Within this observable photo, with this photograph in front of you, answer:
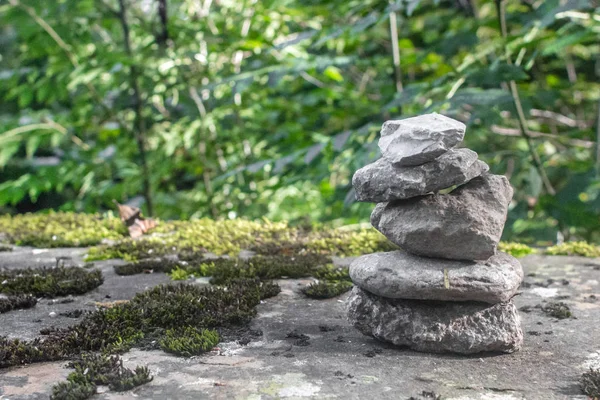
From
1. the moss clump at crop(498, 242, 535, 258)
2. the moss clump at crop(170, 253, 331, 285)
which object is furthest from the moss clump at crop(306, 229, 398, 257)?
the moss clump at crop(498, 242, 535, 258)

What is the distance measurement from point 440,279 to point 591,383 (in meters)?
1.23

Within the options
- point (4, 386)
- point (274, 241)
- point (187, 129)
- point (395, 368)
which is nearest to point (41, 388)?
point (4, 386)

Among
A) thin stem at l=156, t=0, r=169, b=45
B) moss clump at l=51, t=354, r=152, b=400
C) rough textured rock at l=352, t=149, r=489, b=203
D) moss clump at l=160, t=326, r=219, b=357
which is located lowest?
moss clump at l=160, t=326, r=219, b=357

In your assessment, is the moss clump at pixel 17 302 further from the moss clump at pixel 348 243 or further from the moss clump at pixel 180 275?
the moss clump at pixel 348 243

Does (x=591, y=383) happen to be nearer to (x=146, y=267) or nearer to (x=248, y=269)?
(x=248, y=269)

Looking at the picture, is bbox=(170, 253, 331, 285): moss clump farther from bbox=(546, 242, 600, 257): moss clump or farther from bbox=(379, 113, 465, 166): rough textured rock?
bbox=(546, 242, 600, 257): moss clump

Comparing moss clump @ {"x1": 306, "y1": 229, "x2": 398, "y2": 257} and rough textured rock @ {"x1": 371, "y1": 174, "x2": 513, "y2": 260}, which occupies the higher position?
rough textured rock @ {"x1": 371, "y1": 174, "x2": 513, "y2": 260}

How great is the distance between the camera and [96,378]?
3918 millimetres

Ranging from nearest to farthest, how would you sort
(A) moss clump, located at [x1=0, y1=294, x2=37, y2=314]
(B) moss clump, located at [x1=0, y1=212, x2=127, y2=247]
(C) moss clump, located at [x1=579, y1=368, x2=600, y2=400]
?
(C) moss clump, located at [x1=579, y1=368, x2=600, y2=400] < (A) moss clump, located at [x1=0, y1=294, x2=37, y2=314] < (B) moss clump, located at [x1=0, y1=212, x2=127, y2=247]

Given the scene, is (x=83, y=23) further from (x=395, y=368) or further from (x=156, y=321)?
(x=395, y=368)

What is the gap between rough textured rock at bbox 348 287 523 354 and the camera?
4.64 m

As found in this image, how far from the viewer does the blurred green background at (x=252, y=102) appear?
8.74 metres

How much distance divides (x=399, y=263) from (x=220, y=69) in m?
7.05

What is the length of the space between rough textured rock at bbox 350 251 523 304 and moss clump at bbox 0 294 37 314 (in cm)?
326
